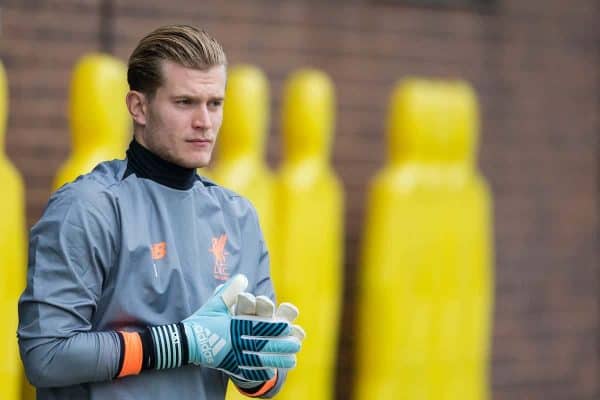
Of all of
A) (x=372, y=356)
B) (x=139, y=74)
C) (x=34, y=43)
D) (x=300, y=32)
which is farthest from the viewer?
(x=300, y=32)

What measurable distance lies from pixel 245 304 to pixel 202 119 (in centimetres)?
36

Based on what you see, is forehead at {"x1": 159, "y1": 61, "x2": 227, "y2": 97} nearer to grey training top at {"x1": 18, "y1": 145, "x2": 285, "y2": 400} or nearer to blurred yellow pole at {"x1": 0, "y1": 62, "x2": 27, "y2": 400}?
grey training top at {"x1": 18, "y1": 145, "x2": 285, "y2": 400}

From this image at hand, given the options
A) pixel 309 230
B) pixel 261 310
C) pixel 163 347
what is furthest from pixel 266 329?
pixel 309 230

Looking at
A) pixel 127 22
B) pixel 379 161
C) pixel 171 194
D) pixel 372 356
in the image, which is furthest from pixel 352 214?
pixel 171 194

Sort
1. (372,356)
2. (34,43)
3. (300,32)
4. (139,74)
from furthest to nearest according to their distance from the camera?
(300,32)
(372,356)
(34,43)
(139,74)

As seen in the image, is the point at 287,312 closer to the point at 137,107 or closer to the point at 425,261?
the point at 137,107

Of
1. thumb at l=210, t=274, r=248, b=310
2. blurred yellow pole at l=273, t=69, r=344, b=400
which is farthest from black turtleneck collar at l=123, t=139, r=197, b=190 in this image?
blurred yellow pole at l=273, t=69, r=344, b=400

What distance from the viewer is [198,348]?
2.05 meters

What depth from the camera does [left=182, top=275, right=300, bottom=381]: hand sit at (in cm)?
206

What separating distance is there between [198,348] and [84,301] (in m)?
0.22

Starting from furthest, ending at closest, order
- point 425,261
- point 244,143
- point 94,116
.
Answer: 1. point 425,261
2. point 244,143
3. point 94,116

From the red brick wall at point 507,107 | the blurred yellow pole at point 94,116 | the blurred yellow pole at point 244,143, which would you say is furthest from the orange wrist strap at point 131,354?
the red brick wall at point 507,107

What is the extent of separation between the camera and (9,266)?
367 centimetres

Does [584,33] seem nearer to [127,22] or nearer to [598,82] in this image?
[598,82]
